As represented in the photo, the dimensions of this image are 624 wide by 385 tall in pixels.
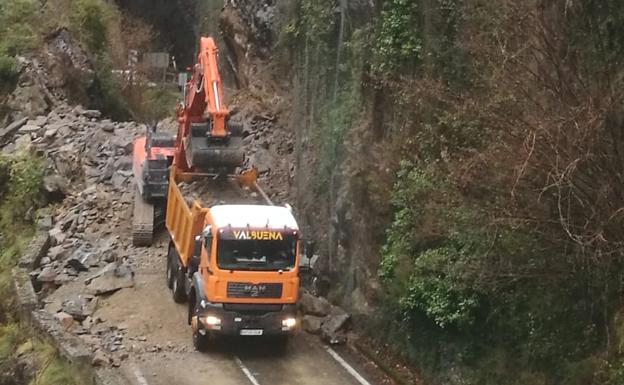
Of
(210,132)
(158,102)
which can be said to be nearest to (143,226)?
(210,132)

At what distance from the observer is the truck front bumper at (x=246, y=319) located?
16.5 m

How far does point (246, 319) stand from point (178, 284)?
3475 millimetres

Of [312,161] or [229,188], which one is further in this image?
[312,161]

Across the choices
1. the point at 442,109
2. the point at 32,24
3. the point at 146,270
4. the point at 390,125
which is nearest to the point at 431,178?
the point at 442,109

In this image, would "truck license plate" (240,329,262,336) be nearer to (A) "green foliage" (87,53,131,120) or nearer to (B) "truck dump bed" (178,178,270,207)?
(B) "truck dump bed" (178,178,270,207)

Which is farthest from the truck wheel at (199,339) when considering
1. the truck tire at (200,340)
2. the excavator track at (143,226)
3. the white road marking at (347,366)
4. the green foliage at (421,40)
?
the green foliage at (421,40)

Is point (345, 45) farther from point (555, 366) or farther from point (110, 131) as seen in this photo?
point (110, 131)

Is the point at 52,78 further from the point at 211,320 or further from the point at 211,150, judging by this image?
the point at 211,320

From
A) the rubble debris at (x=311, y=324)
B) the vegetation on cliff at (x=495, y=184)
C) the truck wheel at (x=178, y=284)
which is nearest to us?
the vegetation on cliff at (x=495, y=184)

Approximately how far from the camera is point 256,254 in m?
16.6

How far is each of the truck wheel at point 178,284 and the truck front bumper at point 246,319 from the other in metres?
2.81

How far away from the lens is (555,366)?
43.8ft

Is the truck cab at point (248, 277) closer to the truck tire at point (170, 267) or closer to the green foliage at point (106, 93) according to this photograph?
the truck tire at point (170, 267)

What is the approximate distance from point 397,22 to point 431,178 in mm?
4026
